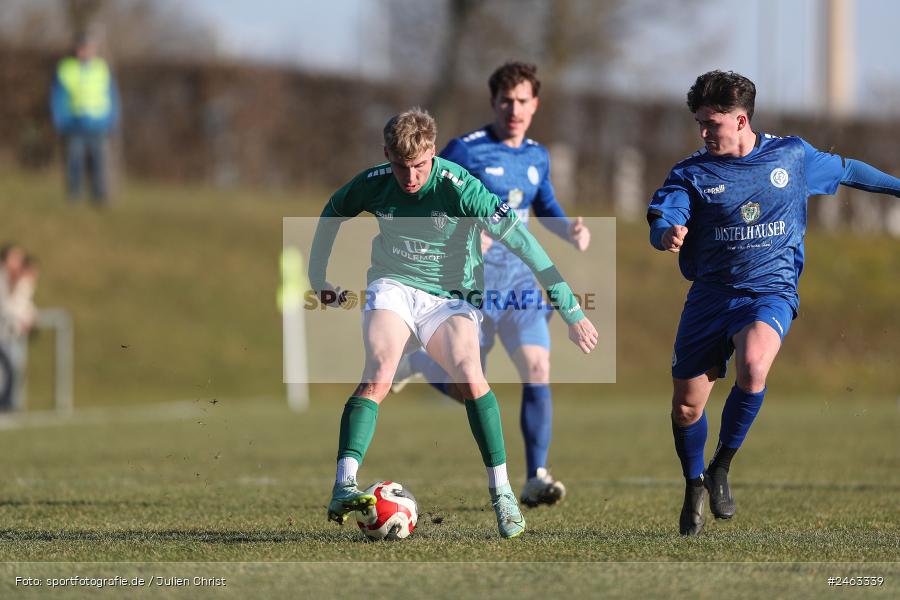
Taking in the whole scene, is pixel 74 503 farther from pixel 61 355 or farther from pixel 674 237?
pixel 61 355

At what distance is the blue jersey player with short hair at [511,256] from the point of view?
27.9ft

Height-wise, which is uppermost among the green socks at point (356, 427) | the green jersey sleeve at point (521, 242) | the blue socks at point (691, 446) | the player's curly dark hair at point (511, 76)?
the player's curly dark hair at point (511, 76)

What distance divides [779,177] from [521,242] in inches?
51.5

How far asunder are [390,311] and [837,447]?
7312 mm

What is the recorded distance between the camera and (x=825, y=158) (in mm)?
6906

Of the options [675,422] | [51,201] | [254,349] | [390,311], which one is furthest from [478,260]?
[51,201]

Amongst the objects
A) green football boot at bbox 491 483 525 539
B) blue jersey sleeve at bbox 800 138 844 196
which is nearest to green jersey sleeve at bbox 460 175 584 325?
green football boot at bbox 491 483 525 539

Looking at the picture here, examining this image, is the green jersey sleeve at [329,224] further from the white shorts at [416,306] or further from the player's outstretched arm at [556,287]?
the player's outstretched arm at [556,287]

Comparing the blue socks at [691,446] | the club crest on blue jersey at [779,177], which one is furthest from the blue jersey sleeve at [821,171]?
the blue socks at [691,446]

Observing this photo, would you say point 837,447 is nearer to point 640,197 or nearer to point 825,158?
point 825,158

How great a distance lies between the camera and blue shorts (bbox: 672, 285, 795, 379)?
6.56 meters

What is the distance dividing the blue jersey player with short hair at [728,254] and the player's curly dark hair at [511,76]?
189 centimetres

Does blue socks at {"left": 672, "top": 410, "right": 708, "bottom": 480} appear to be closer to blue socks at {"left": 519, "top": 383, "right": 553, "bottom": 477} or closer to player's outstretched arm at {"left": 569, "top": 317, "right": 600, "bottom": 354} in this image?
player's outstretched arm at {"left": 569, "top": 317, "right": 600, "bottom": 354}

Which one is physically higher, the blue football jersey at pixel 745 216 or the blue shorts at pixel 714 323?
the blue football jersey at pixel 745 216
